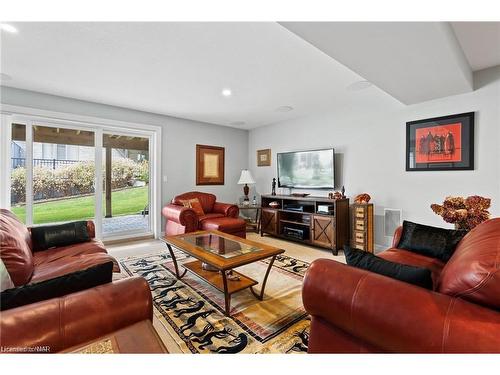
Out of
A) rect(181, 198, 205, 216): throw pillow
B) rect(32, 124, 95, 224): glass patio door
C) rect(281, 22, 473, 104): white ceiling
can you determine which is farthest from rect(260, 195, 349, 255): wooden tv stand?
rect(32, 124, 95, 224): glass patio door

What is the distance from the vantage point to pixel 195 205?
4.34m

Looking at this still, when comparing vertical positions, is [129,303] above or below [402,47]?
below

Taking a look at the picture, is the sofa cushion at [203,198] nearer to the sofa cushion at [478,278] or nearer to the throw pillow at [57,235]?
the throw pillow at [57,235]

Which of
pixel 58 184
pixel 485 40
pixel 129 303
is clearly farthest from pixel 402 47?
pixel 58 184

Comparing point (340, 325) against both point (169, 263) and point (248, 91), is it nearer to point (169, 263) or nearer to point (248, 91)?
point (169, 263)

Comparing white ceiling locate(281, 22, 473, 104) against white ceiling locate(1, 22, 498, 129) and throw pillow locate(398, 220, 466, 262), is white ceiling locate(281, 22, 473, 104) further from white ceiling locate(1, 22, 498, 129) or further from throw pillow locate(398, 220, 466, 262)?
throw pillow locate(398, 220, 466, 262)

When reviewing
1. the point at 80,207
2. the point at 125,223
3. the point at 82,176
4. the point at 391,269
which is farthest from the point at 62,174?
the point at 391,269

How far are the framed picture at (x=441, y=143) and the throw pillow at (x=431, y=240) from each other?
1320 millimetres

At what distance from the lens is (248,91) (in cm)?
325

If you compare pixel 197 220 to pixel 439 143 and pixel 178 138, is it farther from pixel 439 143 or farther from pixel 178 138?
pixel 439 143

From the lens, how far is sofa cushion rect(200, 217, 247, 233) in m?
3.65

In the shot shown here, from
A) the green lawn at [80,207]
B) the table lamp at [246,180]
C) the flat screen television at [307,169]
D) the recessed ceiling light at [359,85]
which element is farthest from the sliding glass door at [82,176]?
the recessed ceiling light at [359,85]

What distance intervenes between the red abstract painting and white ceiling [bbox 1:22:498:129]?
1.47 ft
